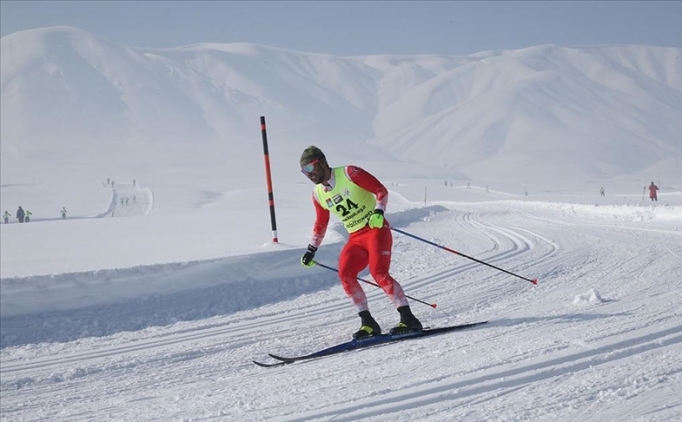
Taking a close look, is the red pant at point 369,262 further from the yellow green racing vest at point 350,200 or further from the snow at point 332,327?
the snow at point 332,327

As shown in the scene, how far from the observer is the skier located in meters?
6.26

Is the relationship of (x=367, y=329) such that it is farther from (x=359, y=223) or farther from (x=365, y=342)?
(x=359, y=223)

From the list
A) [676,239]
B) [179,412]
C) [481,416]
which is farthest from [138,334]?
[676,239]

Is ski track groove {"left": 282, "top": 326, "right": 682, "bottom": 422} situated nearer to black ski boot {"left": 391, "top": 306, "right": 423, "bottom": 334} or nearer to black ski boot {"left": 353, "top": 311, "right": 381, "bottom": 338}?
black ski boot {"left": 391, "top": 306, "right": 423, "bottom": 334}

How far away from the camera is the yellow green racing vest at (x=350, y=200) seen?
6.45 m

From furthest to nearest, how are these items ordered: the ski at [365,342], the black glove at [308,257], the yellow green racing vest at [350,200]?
1. the black glove at [308,257]
2. the yellow green racing vest at [350,200]
3. the ski at [365,342]

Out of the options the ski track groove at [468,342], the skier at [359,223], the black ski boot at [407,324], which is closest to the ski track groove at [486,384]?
the ski track groove at [468,342]

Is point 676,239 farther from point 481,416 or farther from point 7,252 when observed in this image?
point 7,252

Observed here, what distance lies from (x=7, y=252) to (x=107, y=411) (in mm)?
8454

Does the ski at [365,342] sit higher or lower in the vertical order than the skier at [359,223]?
lower

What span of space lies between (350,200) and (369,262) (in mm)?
621

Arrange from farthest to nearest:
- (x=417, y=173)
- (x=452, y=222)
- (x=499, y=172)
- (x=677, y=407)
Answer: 1. (x=499, y=172)
2. (x=417, y=173)
3. (x=452, y=222)
4. (x=677, y=407)

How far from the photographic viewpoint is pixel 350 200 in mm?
6457

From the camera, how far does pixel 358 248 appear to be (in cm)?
652
